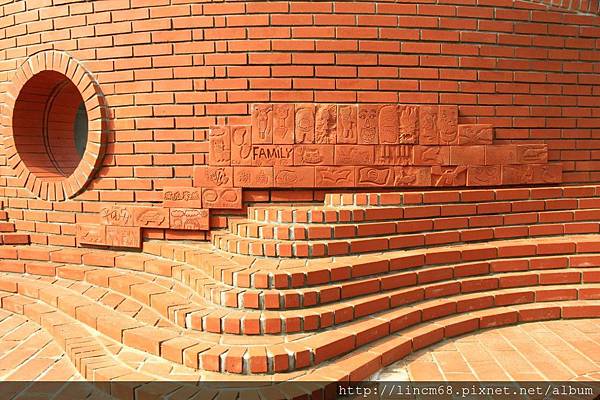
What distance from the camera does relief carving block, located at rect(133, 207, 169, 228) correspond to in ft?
12.7

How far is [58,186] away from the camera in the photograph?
4250 millimetres

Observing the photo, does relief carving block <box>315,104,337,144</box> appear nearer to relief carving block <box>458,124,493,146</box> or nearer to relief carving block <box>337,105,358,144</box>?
relief carving block <box>337,105,358,144</box>

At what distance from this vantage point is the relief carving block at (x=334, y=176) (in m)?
3.81

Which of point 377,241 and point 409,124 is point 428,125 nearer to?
point 409,124

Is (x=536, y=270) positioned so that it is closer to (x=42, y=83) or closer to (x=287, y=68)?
(x=287, y=68)

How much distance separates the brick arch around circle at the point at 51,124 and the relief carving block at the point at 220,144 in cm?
104

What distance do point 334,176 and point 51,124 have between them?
3.14 m

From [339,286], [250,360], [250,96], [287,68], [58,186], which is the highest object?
[287,68]

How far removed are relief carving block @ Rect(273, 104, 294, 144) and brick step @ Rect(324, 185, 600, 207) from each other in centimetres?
62

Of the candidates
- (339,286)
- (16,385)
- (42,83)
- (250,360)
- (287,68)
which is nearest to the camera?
(250,360)

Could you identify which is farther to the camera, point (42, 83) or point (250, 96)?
point (42, 83)

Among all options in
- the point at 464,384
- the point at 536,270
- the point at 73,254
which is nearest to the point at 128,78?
the point at 73,254

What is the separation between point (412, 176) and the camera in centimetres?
397

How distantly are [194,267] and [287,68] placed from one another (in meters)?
1.86
